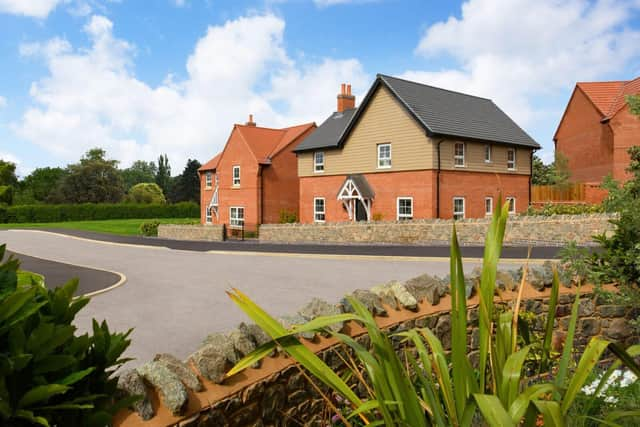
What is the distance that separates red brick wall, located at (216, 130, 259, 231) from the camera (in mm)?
37812

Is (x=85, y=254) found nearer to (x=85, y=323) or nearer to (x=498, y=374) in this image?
(x=85, y=323)

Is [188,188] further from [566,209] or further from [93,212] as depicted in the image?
[566,209]

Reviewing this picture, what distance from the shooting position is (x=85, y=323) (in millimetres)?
9180

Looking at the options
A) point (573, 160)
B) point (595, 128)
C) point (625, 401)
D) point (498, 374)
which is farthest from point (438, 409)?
point (573, 160)

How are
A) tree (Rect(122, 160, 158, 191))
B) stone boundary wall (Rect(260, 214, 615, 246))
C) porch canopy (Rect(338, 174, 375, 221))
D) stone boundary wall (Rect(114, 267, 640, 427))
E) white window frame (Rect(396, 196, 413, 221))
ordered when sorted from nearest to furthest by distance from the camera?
stone boundary wall (Rect(114, 267, 640, 427)), stone boundary wall (Rect(260, 214, 615, 246)), white window frame (Rect(396, 196, 413, 221)), porch canopy (Rect(338, 174, 375, 221)), tree (Rect(122, 160, 158, 191))

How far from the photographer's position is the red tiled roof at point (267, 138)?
1516 inches

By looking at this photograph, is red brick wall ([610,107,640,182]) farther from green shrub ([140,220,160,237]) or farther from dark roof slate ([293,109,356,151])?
green shrub ([140,220,160,237])

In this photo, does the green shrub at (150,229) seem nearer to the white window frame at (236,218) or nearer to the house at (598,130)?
the white window frame at (236,218)

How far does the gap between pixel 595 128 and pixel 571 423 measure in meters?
40.1

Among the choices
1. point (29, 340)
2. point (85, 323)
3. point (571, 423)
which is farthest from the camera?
point (85, 323)

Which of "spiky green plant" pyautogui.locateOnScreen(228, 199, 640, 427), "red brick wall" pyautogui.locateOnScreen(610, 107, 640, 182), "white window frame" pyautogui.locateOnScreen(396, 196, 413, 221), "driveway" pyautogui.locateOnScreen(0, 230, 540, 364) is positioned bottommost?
"driveway" pyautogui.locateOnScreen(0, 230, 540, 364)

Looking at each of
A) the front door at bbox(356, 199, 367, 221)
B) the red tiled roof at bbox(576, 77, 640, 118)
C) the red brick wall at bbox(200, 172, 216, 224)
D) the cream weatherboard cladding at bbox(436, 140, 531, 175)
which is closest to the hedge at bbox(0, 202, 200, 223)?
the red brick wall at bbox(200, 172, 216, 224)

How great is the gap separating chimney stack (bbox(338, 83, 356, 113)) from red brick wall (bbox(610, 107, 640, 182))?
1870 cm

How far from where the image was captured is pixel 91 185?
76125 millimetres
